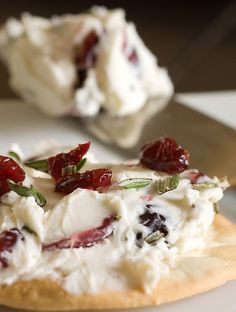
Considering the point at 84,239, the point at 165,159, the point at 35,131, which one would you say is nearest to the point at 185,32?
the point at 35,131

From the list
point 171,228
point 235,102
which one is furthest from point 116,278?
point 235,102

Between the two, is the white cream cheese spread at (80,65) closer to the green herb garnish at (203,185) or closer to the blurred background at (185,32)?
the blurred background at (185,32)

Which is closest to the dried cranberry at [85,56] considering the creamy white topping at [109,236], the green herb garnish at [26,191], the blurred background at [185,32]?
the blurred background at [185,32]

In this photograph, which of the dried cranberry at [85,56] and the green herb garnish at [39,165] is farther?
the dried cranberry at [85,56]

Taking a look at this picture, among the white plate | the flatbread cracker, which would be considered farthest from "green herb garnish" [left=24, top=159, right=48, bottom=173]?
the white plate

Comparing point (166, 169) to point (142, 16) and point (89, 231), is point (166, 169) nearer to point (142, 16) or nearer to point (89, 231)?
point (89, 231)

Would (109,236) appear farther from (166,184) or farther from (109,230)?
(166,184)

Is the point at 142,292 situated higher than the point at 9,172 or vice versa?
the point at 9,172
